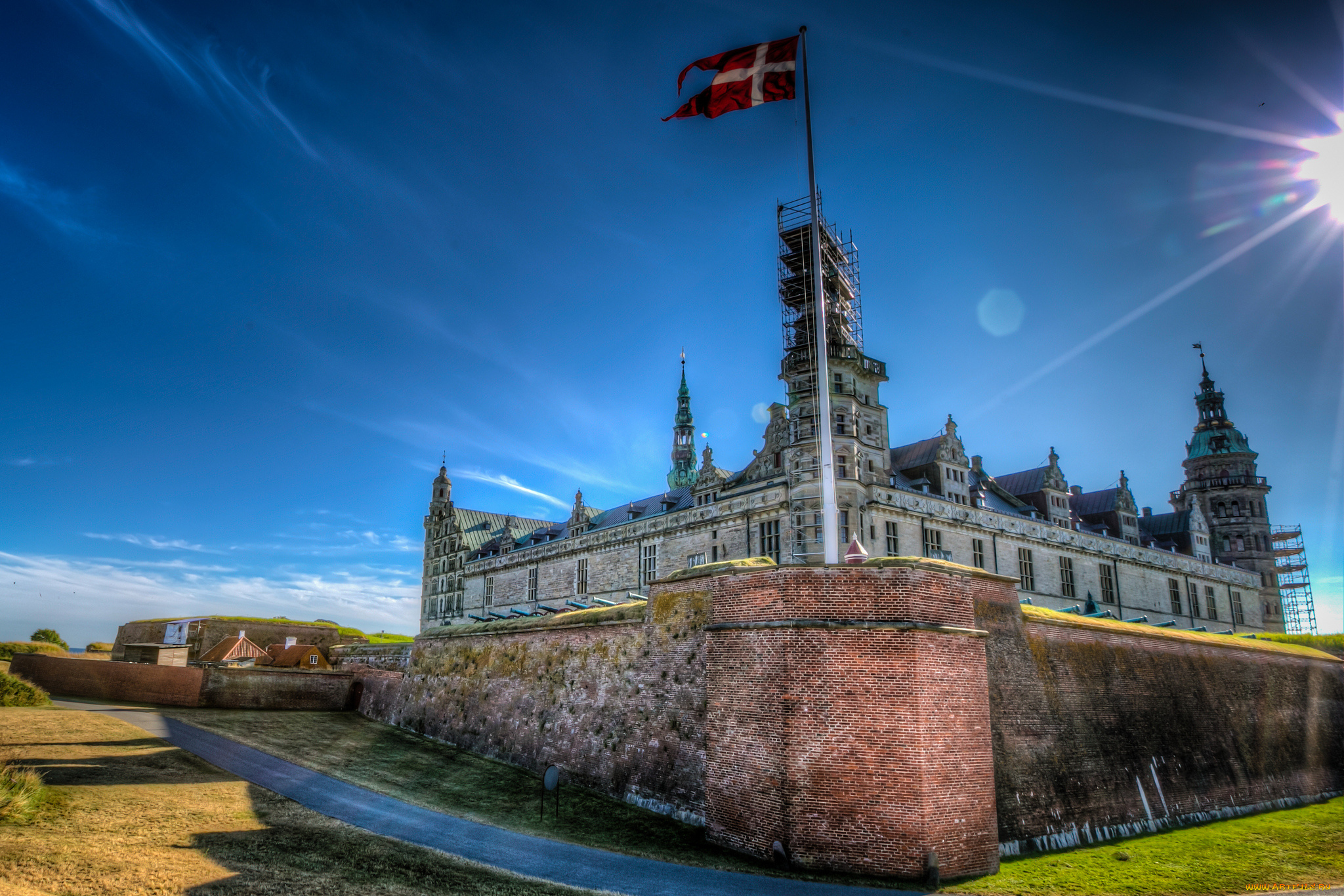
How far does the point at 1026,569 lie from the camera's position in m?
44.1

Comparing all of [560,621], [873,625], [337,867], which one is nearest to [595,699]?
[560,621]

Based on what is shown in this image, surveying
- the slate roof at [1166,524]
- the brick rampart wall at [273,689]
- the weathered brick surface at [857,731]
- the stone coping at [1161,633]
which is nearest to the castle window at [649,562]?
the brick rampart wall at [273,689]

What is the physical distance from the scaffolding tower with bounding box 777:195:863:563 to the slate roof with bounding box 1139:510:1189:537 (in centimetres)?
3877

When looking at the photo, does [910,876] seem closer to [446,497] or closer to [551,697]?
[551,697]

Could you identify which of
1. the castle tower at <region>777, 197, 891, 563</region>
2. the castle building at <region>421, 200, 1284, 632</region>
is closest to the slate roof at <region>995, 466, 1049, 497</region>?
the castle building at <region>421, 200, 1284, 632</region>

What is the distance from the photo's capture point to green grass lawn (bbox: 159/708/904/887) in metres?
15.6

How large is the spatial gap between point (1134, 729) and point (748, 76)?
19.5 meters

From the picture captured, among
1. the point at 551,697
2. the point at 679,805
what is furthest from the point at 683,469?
the point at 679,805

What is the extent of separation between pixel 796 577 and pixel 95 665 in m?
36.7

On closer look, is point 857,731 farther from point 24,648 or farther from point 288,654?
point 24,648

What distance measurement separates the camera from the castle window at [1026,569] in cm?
4366

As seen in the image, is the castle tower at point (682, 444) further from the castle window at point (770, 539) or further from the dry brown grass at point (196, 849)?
the dry brown grass at point (196, 849)

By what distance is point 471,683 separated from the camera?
2703 centimetres

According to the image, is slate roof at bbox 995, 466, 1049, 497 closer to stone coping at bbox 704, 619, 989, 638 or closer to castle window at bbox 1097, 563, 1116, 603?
castle window at bbox 1097, 563, 1116, 603
